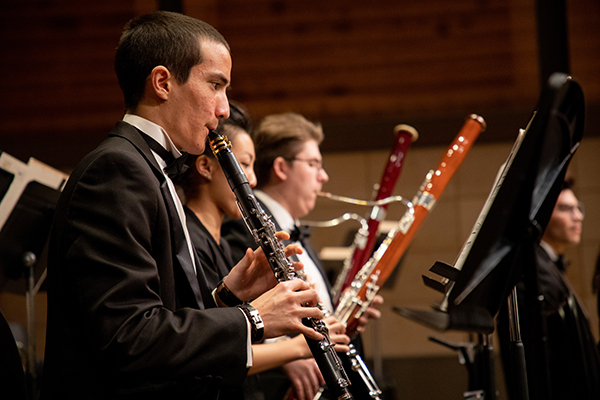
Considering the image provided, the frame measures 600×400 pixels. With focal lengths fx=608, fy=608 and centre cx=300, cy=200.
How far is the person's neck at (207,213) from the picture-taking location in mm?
1938

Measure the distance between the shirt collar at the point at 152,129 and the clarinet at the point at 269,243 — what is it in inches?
5.0

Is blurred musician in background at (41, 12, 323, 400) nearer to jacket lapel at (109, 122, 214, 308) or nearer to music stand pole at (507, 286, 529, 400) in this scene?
jacket lapel at (109, 122, 214, 308)

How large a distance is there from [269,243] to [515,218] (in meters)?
0.59

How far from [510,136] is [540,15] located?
1044 mm

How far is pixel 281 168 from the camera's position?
2.51m

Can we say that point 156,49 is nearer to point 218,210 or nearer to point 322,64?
point 218,210

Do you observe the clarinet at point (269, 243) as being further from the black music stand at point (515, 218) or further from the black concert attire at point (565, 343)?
the black concert attire at point (565, 343)

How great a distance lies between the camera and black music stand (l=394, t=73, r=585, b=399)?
3.48ft

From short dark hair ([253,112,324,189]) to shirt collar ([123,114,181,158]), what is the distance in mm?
1137

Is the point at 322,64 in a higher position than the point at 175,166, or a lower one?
higher

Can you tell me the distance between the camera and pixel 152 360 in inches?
45.2

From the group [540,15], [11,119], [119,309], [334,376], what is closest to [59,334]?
[119,309]

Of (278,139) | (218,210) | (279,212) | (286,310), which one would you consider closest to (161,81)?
(286,310)

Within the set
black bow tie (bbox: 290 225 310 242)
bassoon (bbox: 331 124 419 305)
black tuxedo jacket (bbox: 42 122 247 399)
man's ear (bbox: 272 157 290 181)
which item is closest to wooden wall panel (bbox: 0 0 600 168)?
bassoon (bbox: 331 124 419 305)
